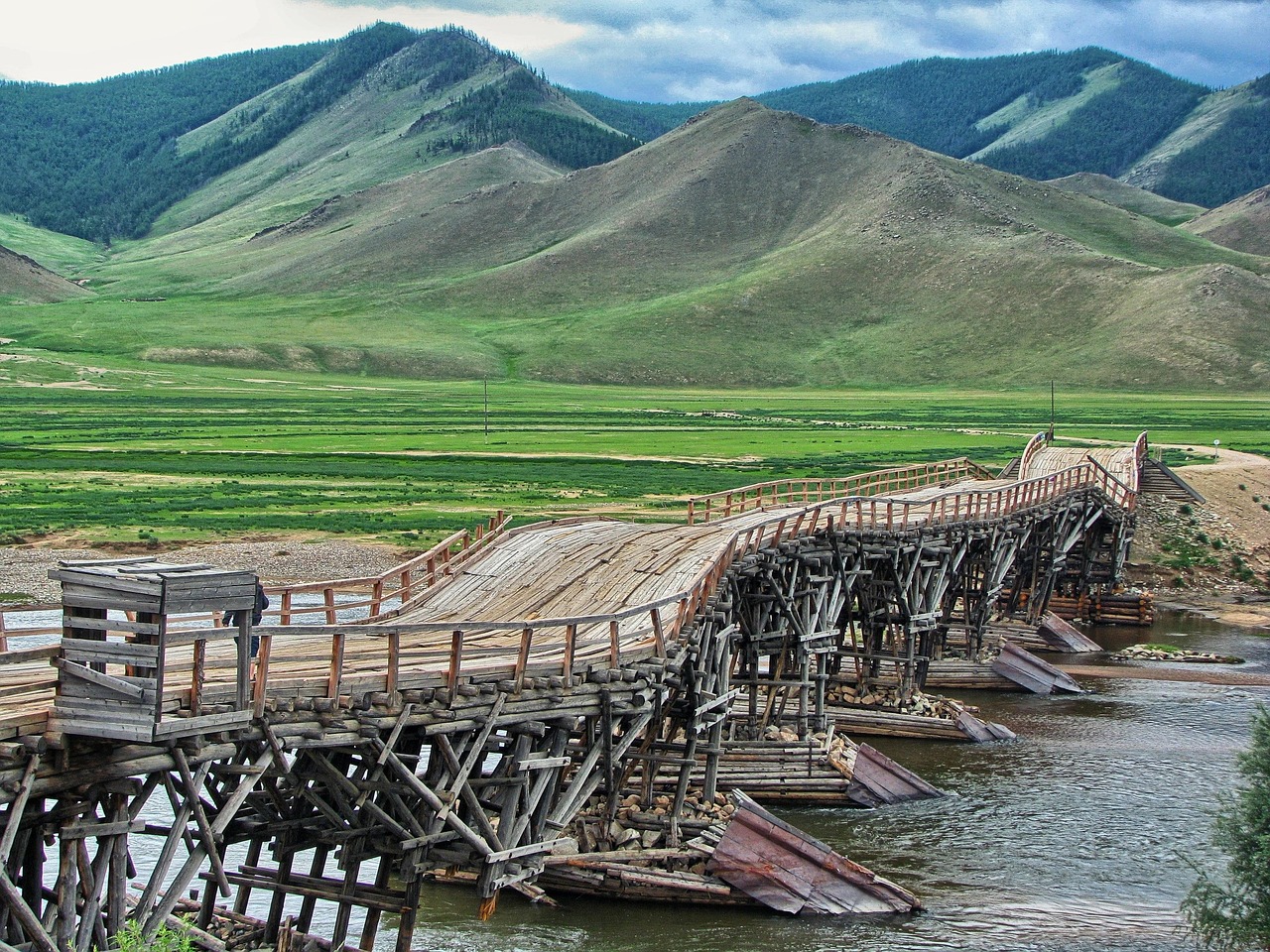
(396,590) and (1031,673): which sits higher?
(396,590)

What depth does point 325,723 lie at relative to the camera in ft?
57.9

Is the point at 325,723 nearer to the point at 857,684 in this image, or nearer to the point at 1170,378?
the point at 857,684

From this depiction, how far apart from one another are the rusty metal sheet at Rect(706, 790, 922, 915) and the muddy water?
A: 1.37 feet

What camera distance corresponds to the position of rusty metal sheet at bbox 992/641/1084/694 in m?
46.4

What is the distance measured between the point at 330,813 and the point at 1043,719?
2856 centimetres

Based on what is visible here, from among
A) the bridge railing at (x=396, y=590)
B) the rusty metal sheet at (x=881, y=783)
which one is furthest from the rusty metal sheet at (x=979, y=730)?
the bridge railing at (x=396, y=590)

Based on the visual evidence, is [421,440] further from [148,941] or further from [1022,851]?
[148,941]

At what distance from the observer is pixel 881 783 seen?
33.0 metres

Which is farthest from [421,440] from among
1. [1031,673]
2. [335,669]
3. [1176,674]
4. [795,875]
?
[335,669]

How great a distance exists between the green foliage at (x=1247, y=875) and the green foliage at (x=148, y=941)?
1627cm

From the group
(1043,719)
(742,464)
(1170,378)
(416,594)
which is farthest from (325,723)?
(1170,378)

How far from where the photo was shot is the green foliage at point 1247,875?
77.3 feet

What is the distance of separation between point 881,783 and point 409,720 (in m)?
17.1

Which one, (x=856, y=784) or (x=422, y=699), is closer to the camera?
A: (x=422, y=699)
